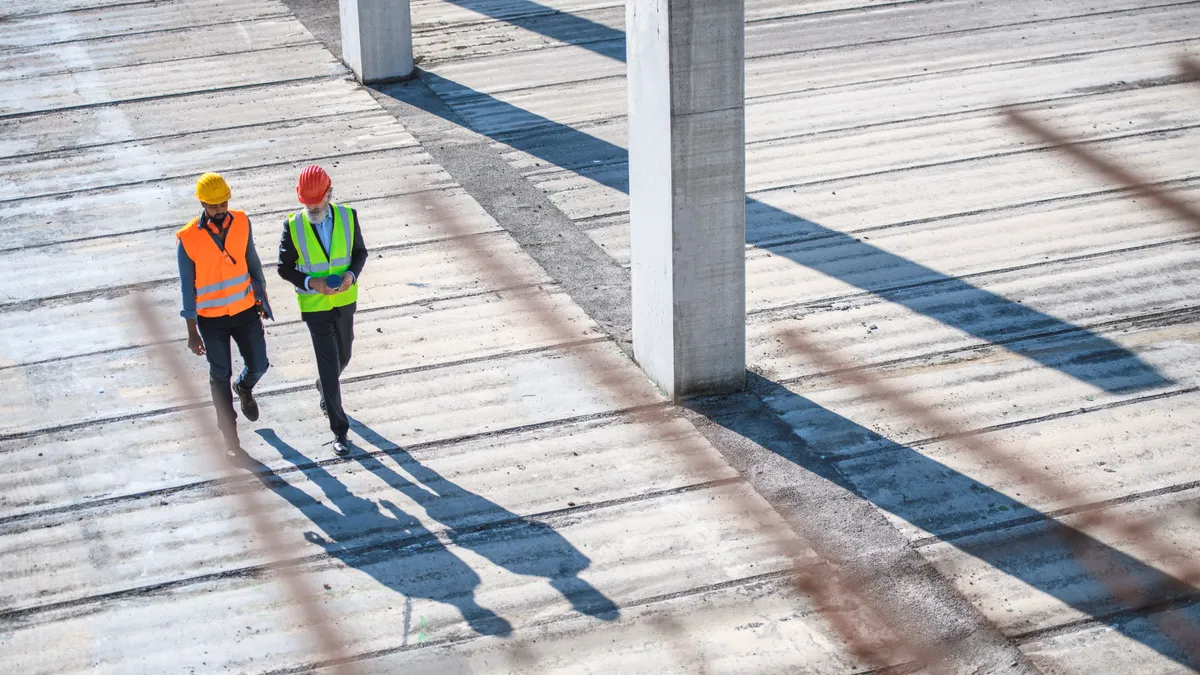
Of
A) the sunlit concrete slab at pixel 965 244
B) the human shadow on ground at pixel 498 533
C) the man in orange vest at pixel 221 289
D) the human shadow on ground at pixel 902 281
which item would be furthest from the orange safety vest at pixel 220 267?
the human shadow on ground at pixel 902 281

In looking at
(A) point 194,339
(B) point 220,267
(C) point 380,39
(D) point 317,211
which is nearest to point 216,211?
(B) point 220,267

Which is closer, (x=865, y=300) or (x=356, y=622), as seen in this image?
(x=356, y=622)

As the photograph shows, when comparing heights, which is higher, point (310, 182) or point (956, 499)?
point (310, 182)

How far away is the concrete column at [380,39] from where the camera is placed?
14.5 m

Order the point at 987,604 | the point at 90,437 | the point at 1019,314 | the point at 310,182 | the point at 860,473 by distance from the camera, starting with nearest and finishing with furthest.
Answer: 1. the point at 987,604
2. the point at 310,182
3. the point at 860,473
4. the point at 90,437
5. the point at 1019,314

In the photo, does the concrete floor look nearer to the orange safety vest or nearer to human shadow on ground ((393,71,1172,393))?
human shadow on ground ((393,71,1172,393))

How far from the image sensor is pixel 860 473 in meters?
7.92

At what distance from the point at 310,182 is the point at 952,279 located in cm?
511

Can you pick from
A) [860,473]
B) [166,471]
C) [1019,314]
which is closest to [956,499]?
[860,473]

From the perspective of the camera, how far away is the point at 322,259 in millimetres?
7562

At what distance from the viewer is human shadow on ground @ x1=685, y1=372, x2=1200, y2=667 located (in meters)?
6.77

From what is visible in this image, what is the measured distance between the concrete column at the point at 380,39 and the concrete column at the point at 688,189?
6649mm

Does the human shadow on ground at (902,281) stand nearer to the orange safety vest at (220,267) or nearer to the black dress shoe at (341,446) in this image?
the black dress shoe at (341,446)

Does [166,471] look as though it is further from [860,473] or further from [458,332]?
[860,473]
